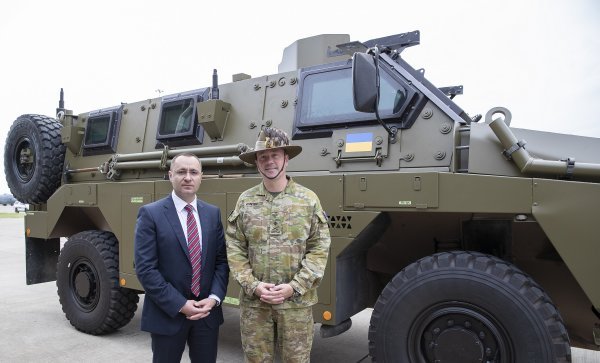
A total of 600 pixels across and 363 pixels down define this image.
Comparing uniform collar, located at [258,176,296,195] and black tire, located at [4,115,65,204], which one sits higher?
black tire, located at [4,115,65,204]

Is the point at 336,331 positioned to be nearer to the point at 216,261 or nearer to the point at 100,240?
the point at 216,261

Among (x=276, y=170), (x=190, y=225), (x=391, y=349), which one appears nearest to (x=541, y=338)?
(x=391, y=349)

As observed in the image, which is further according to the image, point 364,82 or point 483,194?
point 364,82

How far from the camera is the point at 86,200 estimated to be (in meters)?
5.18

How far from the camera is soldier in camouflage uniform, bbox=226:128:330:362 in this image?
253 cm

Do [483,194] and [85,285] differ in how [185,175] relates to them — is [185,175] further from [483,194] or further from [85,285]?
[85,285]

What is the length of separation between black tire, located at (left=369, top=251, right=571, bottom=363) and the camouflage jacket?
73 centimetres

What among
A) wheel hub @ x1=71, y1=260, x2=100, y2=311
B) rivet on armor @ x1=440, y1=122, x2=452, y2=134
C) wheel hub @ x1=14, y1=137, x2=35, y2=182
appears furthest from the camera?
wheel hub @ x1=14, y1=137, x2=35, y2=182

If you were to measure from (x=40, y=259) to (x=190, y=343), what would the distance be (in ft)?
14.2

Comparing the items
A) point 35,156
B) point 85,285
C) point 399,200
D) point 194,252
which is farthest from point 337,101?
point 35,156

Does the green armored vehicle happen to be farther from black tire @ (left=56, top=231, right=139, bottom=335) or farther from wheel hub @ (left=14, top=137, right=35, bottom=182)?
wheel hub @ (left=14, top=137, right=35, bottom=182)

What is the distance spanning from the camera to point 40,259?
6.12 m

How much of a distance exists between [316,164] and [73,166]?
3.51 metres

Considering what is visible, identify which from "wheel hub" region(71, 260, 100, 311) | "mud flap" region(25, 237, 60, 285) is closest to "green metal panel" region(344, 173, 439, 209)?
"wheel hub" region(71, 260, 100, 311)
